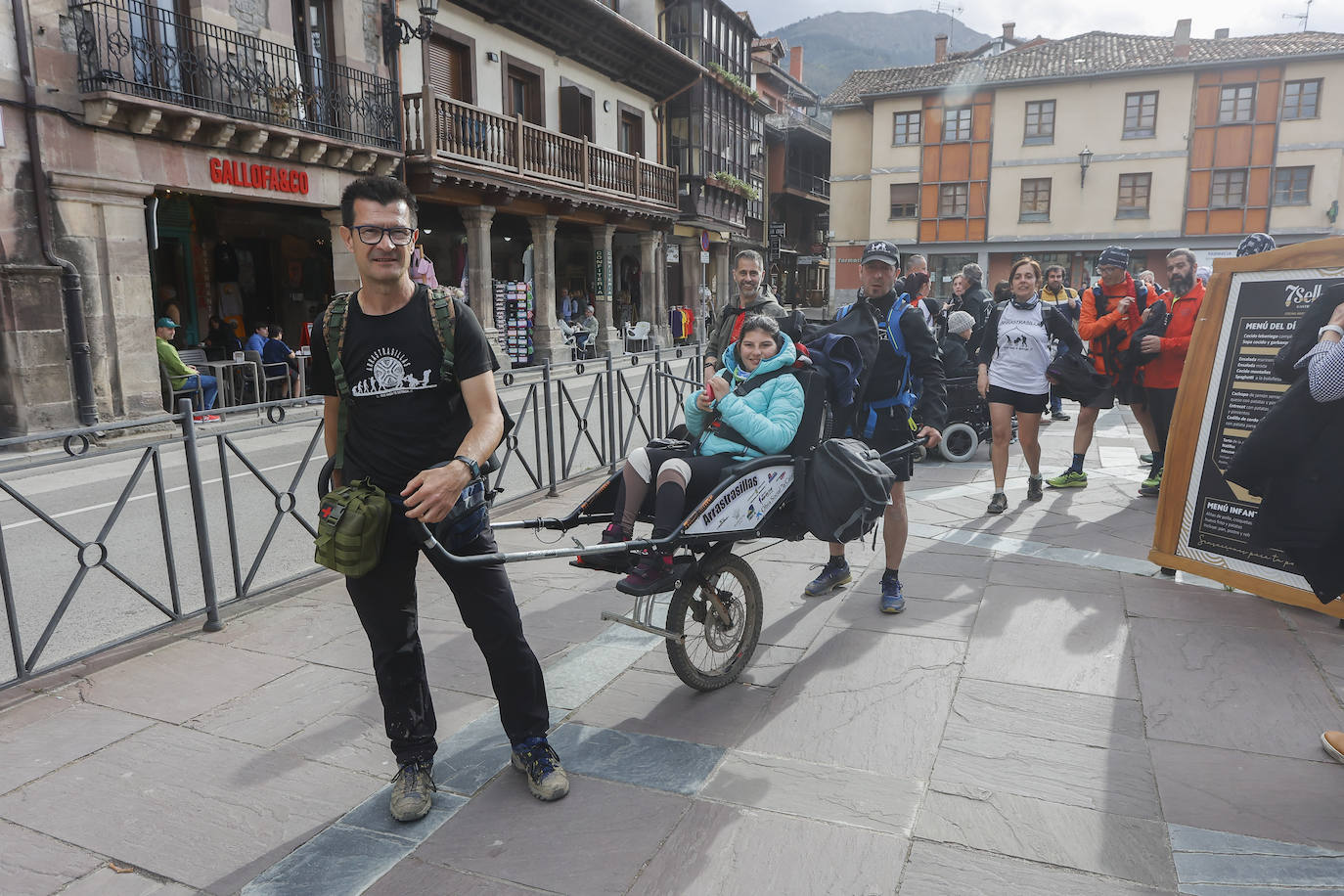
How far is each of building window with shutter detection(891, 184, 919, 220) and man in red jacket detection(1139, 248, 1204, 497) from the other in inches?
1314

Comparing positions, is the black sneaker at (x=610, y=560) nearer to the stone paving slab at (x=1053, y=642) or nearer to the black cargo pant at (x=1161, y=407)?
the stone paving slab at (x=1053, y=642)

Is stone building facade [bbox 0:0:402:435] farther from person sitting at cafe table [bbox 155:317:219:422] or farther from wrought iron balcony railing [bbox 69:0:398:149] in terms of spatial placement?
person sitting at cafe table [bbox 155:317:219:422]

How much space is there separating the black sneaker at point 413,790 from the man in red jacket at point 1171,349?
225 inches

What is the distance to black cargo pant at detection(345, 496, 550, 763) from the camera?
2830mm

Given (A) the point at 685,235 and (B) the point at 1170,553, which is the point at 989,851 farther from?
(A) the point at 685,235

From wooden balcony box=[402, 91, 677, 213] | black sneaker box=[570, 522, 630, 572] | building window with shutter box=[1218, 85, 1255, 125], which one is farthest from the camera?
building window with shutter box=[1218, 85, 1255, 125]

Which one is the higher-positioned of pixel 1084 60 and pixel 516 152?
pixel 1084 60

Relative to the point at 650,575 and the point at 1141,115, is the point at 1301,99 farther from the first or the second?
the point at 650,575

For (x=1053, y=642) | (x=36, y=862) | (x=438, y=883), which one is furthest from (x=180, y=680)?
(x=1053, y=642)

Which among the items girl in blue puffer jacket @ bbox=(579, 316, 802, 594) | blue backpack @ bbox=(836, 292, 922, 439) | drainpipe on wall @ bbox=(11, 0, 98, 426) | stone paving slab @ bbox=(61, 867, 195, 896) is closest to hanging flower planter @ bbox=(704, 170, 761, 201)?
drainpipe on wall @ bbox=(11, 0, 98, 426)

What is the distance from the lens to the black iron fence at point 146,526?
3898 millimetres

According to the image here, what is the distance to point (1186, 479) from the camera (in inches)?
195

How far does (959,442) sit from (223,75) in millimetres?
11482

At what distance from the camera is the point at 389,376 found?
272cm
